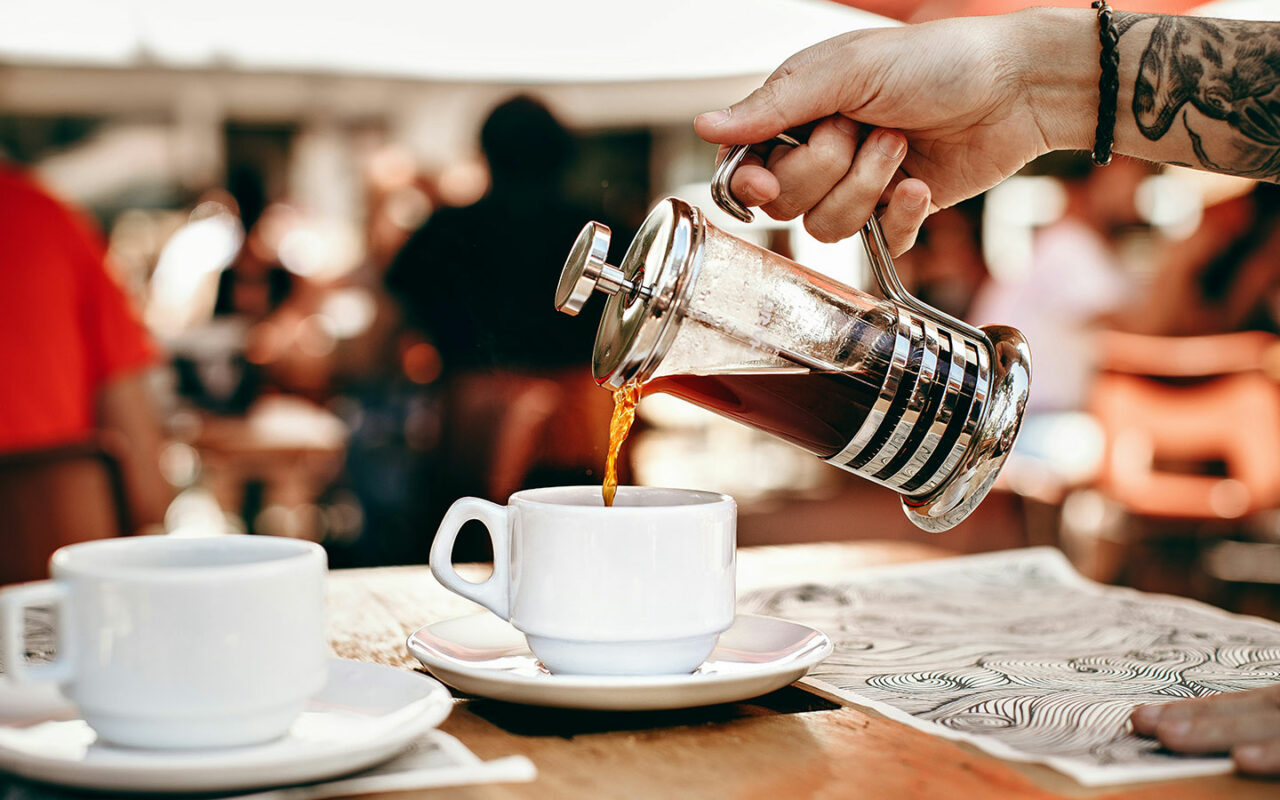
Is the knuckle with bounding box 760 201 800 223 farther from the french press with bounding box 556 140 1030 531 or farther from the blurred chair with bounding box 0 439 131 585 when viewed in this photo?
the blurred chair with bounding box 0 439 131 585

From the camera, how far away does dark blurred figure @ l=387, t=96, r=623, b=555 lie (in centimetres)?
168

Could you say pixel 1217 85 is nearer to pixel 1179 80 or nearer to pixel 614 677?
pixel 1179 80

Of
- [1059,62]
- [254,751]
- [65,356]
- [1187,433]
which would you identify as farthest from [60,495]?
[1187,433]

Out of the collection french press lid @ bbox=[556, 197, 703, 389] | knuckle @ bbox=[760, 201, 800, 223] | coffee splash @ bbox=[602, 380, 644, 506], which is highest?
knuckle @ bbox=[760, 201, 800, 223]

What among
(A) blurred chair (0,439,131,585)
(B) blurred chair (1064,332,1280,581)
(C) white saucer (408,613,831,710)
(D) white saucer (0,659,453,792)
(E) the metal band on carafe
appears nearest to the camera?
(D) white saucer (0,659,453,792)

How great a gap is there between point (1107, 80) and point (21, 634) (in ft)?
2.73

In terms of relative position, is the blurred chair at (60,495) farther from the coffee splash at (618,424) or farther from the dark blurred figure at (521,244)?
the coffee splash at (618,424)

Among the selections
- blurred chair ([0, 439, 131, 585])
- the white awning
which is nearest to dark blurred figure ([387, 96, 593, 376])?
blurred chair ([0, 439, 131, 585])

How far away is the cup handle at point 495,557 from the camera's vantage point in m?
0.66

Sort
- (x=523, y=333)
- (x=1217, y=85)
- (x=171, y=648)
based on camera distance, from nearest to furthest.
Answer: (x=171, y=648) → (x=1217, y=85) → (x=523, y=333)

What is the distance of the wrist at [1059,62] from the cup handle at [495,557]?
22.0 inches

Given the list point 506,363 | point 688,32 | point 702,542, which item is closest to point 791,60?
point 702,542

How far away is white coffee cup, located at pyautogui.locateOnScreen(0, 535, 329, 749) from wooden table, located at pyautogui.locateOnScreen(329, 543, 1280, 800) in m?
0.08

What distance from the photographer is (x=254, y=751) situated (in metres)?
0.48
